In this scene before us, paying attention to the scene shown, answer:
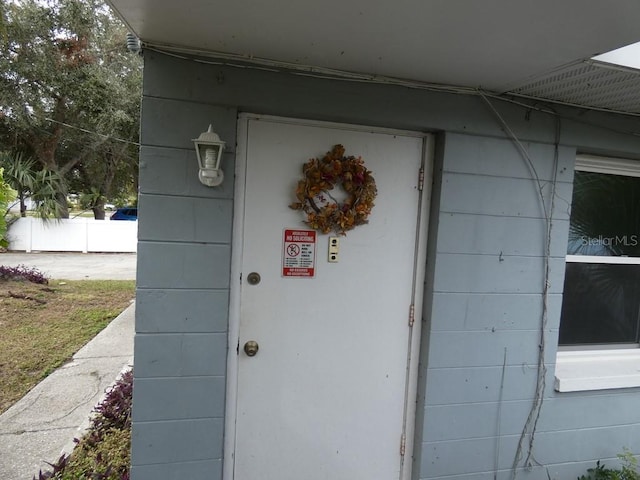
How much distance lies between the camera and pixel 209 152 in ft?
6.03

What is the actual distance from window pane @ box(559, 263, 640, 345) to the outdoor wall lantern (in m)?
2.22

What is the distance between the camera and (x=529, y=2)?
134 centimetres

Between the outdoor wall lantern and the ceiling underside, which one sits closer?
the ceiling underside

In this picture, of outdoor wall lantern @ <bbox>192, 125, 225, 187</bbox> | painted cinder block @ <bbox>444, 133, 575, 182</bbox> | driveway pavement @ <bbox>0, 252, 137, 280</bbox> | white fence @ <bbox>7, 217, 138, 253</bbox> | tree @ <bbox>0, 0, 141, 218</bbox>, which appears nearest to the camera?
outdoor wall lantern @ <bbox>192, 125, 225, 187</bbox>

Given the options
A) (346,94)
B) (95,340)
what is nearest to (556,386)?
(346,94)

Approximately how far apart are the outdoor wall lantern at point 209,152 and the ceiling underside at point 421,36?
1.28 feet

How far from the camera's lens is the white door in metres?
2.10

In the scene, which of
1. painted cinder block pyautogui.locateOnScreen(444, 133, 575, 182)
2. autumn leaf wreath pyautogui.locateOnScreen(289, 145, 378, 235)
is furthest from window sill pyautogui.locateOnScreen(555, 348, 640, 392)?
autumn leaf wreath pyautogui.locateOnScreen(289, 145, 378, 235)

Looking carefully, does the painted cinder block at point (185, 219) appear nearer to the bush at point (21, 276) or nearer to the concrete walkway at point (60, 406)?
the concrete walkway at point (60, 406)

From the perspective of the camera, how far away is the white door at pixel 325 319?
2096 mm

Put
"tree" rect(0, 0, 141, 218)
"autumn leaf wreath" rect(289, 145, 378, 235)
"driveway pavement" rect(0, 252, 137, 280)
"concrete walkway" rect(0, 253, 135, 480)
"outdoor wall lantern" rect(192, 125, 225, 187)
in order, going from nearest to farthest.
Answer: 1. "outdoor wall lantern" rect(192, 125, 225, 187)
2. "autumn leaf wreath" rect(289, 145, 378, 235)
3. "concrete walkway" rect(0, 253, 135, 480)
4. "driveway pavement" rect(0, 252, 137, 280)
5. "tree" rect(0, 0, 141, 218)

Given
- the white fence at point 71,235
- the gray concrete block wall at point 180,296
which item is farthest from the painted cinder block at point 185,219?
the white fence at point 71,235

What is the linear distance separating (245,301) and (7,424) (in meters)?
2.20

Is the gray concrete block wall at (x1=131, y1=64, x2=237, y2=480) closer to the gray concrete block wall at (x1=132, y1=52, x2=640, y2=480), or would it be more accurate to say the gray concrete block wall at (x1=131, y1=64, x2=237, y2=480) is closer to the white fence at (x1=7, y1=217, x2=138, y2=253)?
the gray concrete block wall at (x1=132, y1=52, x2=640, y2=480)
